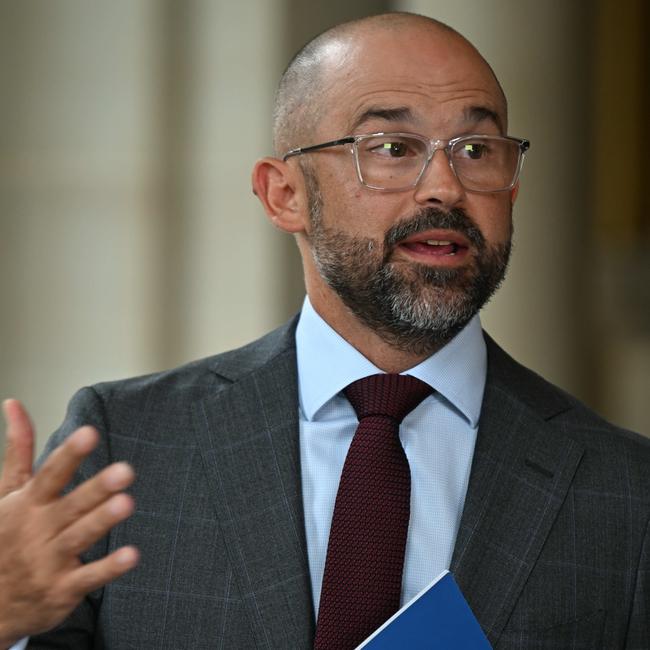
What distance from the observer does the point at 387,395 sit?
170 centimetres

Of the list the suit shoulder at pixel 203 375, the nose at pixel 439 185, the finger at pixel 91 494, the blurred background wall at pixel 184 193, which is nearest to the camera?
the finger at pixel 91 494

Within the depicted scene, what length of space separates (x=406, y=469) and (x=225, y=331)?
2.66 meters

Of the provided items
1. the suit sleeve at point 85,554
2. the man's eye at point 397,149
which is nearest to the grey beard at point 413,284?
the man's eye at point 397,149

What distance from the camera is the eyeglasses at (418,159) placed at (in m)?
1.71

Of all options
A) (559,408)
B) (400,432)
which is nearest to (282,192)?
(400,432)

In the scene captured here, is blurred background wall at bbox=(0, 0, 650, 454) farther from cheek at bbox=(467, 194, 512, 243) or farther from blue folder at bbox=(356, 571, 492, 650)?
blue folder at bbox=(356, 571, 492, 650)

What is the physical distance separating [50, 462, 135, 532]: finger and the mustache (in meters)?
0.65

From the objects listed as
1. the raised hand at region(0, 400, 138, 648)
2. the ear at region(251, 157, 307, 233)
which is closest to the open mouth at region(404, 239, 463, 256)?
the ear at region(251, 157, 307, 233)

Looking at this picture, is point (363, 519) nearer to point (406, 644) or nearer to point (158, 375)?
point (406, 644)

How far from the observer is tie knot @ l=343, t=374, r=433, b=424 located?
Result: 1.69 metres

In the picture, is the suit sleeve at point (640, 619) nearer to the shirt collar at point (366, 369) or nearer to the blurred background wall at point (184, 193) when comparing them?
the shirt collar at point (366, 369)

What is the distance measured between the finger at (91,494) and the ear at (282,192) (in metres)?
0.79

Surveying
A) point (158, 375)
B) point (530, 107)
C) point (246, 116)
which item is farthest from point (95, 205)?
point (158, 375)

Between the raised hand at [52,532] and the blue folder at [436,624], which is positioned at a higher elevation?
the raised hand at [52,532]
